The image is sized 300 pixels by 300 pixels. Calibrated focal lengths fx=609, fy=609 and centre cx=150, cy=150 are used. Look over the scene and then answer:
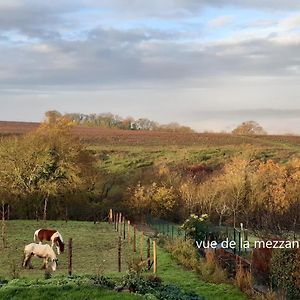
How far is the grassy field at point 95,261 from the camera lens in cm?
1633

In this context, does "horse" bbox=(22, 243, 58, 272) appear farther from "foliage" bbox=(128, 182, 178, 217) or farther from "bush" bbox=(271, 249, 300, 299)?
"foliage" bbox=(128, 182, 178, 217)

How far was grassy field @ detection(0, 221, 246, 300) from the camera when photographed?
1633cm

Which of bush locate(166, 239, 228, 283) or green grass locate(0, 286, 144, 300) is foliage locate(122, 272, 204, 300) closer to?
green grass locate(0, 286, 144, 300)

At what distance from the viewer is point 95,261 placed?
2045 centimetres

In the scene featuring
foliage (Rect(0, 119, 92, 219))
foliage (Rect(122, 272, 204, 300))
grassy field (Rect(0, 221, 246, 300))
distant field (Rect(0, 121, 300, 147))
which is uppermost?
distant field (Rect(0, 121, 300, 147))

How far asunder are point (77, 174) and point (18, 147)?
13.7ft

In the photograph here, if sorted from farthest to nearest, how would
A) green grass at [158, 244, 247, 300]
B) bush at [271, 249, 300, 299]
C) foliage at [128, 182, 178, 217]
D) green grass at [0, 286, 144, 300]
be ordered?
foliage at [128, 182, 178, 217]
bush at [271, 249, 300, 299]
green grass at [158, 244, 247, 300]
green grass at [0, 286, 144, 300]

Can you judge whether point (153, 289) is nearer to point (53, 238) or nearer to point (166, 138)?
point (53, 238)

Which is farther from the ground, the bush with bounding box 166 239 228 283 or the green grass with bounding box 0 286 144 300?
the green grass with bounding box 0 286 144 300

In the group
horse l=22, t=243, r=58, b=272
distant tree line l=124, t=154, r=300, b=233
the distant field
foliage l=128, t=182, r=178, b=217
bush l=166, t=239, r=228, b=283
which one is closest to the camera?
bush l=166, t=239, r=228, b=283

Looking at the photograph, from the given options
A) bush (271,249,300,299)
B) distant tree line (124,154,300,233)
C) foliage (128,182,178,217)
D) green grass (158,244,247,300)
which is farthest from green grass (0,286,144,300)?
foliage (128,182,178,217)

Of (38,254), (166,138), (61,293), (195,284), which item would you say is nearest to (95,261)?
(38,254)

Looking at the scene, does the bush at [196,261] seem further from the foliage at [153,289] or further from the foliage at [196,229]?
the foliage at [153,289]

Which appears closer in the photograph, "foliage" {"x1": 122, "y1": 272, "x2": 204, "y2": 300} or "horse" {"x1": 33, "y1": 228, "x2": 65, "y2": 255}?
"foliage" {"x1": 122, "y1": 272, "x2": 204, "y2": 300}
